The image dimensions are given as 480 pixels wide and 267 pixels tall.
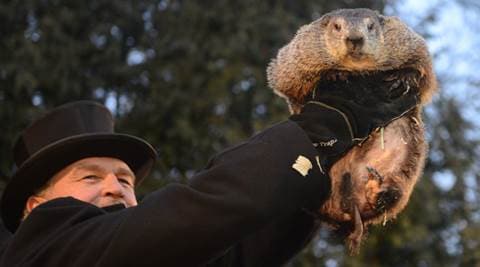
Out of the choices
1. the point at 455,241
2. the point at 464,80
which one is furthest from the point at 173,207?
the point at 464,80

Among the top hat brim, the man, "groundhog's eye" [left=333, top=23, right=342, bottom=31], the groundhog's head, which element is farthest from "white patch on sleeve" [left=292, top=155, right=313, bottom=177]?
the top hat brim

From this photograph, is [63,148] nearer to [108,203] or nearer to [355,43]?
[108,203]

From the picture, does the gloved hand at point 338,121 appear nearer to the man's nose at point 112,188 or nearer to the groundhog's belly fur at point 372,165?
the groundhog's belly fur at point 372,165

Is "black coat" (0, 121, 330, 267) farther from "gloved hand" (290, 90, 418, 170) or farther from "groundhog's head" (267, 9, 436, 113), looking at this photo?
"groundhog's head" (267, 9, 436, 113)

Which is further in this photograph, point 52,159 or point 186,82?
Result: point 186,82

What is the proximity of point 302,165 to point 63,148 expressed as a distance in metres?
1.15

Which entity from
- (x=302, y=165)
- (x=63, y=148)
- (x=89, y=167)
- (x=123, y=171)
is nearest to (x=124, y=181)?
(x=123, y=171)

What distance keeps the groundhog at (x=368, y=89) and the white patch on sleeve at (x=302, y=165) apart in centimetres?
19

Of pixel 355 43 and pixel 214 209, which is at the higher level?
pixel 355 43

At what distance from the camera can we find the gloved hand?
7.61 ft

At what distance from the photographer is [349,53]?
248 centimetres

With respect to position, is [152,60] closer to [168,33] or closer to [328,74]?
[168,33]

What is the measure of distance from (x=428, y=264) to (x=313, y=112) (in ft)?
21.0

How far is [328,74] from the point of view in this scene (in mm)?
2520
